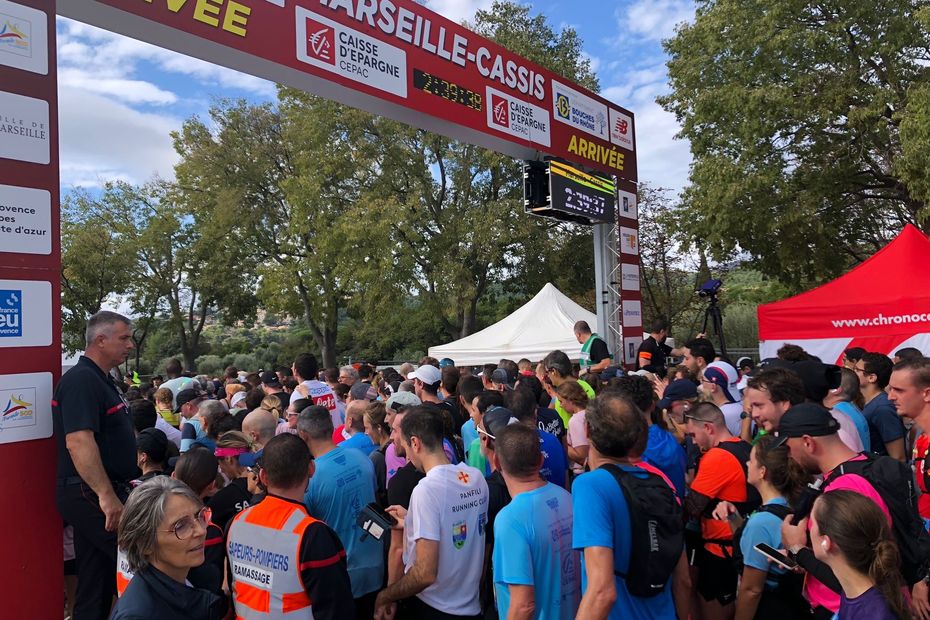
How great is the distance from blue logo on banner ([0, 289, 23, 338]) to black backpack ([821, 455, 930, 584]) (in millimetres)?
4472

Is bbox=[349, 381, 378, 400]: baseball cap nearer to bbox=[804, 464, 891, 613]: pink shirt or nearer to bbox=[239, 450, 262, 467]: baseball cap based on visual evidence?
bbox=[239, 450, 262, 467]: baseball cap

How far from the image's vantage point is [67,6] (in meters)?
5.73

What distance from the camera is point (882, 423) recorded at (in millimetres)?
4859

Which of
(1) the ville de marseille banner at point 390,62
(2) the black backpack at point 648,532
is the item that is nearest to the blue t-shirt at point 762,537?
(2) the black backpack at point 648,532

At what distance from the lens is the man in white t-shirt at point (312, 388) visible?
660cm

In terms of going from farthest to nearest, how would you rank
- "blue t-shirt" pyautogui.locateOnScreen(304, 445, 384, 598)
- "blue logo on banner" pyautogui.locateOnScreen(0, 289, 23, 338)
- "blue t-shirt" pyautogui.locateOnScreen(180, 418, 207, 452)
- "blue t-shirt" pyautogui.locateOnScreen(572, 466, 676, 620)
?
1. "blue t-shirt" pyautogui.locateOnScreen(180, 418, 207, 452)
2. "blue logo on banner" pyautogui.locateOnScreen(0, 289, 23, 338)
3. "blue t-shirt" pyautogui.locateOnScreen(304, 445, 384, 598)
4. "blue t-shirt" pyautogui.locateOnScreen(572, 466, 676, 620)

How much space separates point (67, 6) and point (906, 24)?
748 inches

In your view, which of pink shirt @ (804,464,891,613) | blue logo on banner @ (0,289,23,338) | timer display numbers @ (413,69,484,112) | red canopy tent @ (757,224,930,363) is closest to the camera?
pink shirt @ (804,464,891,613)

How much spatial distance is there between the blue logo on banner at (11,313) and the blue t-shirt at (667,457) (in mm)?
3927

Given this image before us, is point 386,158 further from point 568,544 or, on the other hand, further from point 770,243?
point 568,544

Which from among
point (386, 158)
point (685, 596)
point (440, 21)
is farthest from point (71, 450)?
point (386, 158)

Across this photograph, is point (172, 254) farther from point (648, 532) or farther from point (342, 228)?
point (648, 532)

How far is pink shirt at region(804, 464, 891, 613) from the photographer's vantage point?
8.26 feet

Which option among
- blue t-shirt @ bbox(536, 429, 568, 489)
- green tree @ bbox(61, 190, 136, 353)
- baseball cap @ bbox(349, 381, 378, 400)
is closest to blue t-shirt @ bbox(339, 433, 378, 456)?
blue t-shirt @ bbox(536, 429, 568, 489)
